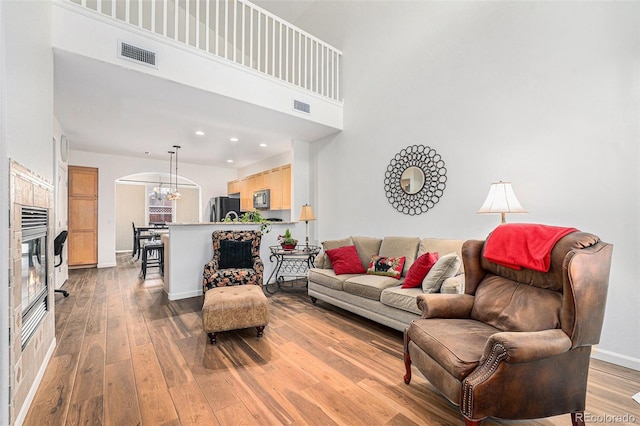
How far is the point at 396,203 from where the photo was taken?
4.04m

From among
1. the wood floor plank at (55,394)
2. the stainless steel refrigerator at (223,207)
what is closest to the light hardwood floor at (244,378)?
the wood floor plank at (55,394)

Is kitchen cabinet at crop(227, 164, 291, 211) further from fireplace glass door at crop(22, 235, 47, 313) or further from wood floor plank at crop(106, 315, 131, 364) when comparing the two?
fireplace glass door at crop(22, 235, 47, 313)

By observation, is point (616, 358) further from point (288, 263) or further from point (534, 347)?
point (288, 263)

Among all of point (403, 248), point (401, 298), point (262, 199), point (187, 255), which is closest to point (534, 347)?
point (401, 298)

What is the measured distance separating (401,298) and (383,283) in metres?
0.37

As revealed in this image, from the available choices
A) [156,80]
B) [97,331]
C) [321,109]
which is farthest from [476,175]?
[97,331]

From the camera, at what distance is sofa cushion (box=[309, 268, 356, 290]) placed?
3.47 meters

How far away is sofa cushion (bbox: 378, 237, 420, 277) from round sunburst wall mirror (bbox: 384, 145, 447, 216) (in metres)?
0.46

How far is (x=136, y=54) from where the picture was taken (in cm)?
292

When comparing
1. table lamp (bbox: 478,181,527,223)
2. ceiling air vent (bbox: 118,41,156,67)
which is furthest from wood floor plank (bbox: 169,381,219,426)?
ceiling air vent (bbox: 118,41,156,67)

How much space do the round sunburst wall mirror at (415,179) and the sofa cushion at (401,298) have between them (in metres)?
1.29

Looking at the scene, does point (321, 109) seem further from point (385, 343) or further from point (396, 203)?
point (385, 343)

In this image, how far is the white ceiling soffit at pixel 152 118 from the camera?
122 inches

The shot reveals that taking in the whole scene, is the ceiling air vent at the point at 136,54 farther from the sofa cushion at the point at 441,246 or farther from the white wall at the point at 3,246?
the sofa cushion at the point at 441,246
